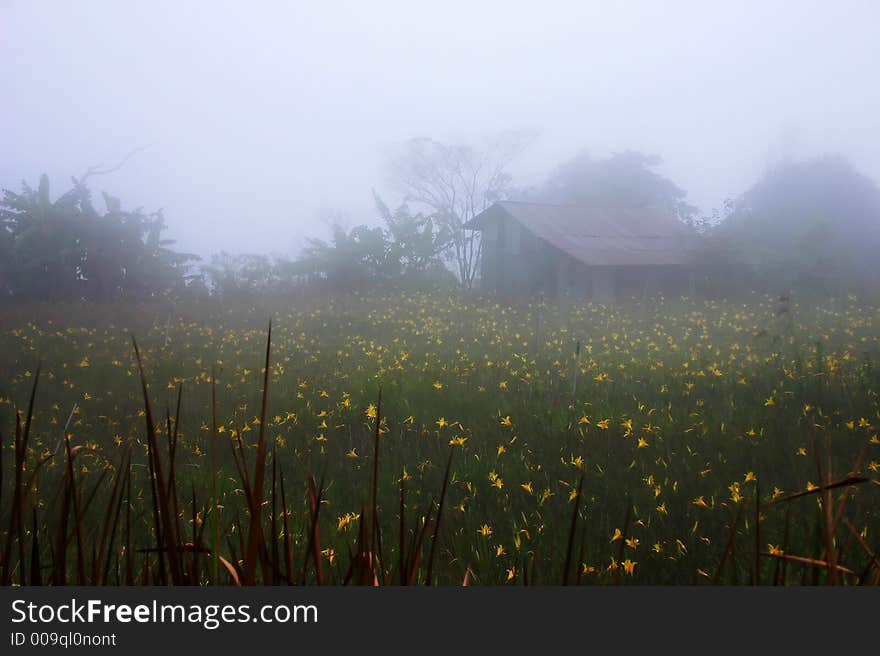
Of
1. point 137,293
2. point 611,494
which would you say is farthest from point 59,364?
point 611,494

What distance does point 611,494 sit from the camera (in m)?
2.94

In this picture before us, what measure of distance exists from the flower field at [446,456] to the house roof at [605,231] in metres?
9.53

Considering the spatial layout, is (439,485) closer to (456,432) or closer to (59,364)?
(456,432)

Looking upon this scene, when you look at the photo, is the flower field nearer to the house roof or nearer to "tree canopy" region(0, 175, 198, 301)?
"tree canopy" region(0, 175, 198, 301)

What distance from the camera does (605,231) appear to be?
69.0ft

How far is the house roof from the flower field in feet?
31.3

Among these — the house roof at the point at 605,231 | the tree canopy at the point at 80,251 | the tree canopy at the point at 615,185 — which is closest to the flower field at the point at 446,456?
the tree canopy at the point at 80,251

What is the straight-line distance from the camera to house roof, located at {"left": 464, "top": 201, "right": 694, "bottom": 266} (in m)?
18.3

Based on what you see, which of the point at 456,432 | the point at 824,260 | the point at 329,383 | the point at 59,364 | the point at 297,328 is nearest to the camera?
the point at 456,432

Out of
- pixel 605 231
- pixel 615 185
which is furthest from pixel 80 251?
pixel 615 185

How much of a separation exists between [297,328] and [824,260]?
10.1 meters

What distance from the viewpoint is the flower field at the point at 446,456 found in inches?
42.8

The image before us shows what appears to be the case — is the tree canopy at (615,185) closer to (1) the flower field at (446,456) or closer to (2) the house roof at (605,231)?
(2) the house roof at (605,231)

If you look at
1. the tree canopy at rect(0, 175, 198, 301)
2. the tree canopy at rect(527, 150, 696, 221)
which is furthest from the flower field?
the tree canopy at rect(527, 150, 696, 221)
